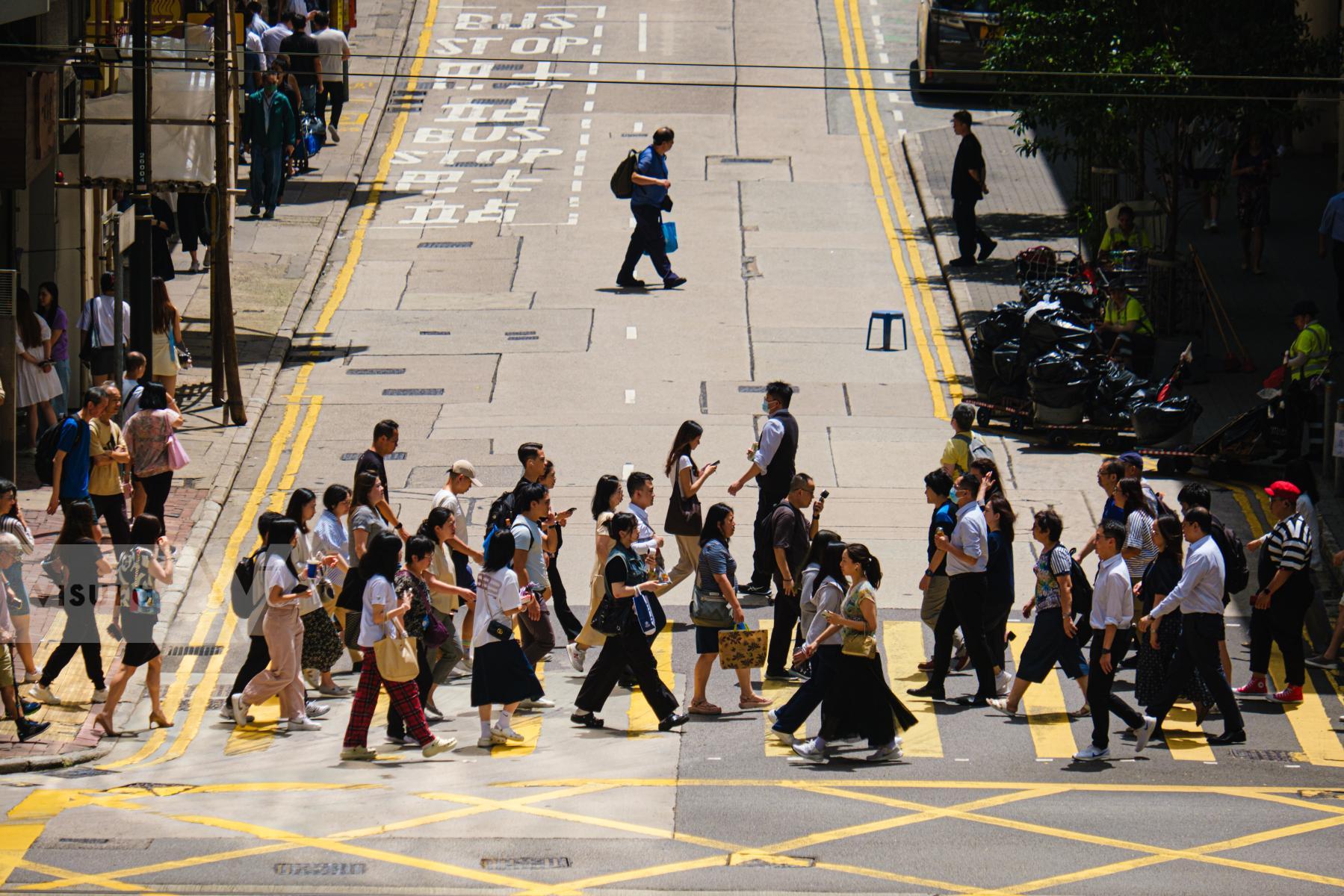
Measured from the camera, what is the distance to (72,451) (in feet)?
56.0

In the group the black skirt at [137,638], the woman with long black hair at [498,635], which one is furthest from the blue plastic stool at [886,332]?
the black skirt at [137,638]

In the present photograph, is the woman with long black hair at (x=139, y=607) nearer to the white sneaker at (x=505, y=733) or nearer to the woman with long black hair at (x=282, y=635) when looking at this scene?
the woman with long black hair at (x=282, y=635)

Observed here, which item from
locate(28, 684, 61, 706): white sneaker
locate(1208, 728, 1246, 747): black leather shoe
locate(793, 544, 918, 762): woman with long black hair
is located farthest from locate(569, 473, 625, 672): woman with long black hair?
locate(1208, 728, 1246, 747): black leather shoe

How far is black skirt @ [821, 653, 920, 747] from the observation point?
13859mm

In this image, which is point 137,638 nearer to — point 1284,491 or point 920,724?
point 920,724

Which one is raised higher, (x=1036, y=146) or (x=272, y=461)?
(x=1036, y=146)

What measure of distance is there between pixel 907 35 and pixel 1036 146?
1301cm

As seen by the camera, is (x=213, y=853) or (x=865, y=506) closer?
(x=213, y=853)

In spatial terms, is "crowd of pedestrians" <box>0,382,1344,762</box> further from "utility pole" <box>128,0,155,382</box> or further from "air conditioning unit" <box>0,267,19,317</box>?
"utility pole" <box>128,0,155,382</box>

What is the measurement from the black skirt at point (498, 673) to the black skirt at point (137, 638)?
2.36 metres

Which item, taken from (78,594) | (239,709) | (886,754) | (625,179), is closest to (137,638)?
(78,594)

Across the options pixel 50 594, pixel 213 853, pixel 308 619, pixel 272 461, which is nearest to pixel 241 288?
pixel 272 461

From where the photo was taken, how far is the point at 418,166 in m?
33.7

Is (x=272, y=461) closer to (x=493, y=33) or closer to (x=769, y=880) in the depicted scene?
(x=769, y=880)
